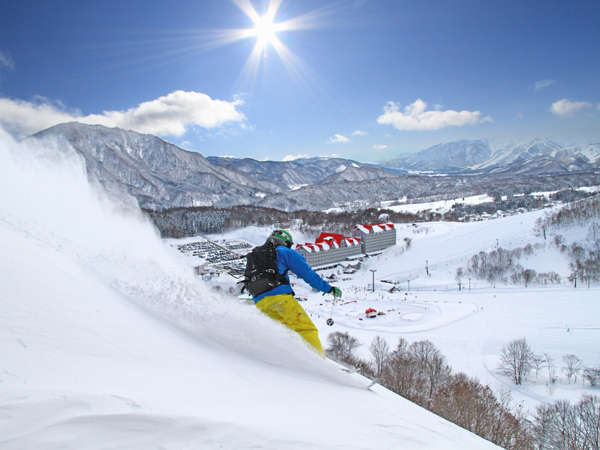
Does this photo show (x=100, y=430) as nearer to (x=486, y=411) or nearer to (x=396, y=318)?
(x=486, y=411)

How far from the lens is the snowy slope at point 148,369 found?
1.45m

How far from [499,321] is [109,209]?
3775 centimetres

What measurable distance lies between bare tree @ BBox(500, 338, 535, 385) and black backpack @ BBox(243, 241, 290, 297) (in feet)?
81.0

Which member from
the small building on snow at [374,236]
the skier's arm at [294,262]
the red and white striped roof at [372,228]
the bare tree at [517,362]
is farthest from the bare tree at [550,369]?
the red and white striped roof at [372,228]

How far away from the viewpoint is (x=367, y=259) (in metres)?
68.6

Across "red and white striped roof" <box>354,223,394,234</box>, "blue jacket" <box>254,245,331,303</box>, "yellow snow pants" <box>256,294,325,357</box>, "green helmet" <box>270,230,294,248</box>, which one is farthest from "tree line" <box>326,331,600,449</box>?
"red and white striped roof" <box>354,223,394,234</box>

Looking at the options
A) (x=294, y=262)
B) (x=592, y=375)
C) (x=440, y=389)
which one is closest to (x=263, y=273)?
(x=294, y=262)

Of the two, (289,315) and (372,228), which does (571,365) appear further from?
(372,228)

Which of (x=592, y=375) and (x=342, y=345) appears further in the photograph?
(x=342, y=345)

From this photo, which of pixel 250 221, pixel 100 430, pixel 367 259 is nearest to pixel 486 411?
pixel 100 430

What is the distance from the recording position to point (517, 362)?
21.4 m

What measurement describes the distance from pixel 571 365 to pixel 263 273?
1126 inches

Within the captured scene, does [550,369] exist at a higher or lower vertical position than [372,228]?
lower

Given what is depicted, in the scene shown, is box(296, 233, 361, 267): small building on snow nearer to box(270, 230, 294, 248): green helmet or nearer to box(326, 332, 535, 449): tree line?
box(326, 332, 535, 449): tree line
